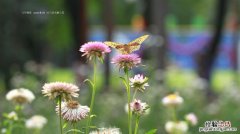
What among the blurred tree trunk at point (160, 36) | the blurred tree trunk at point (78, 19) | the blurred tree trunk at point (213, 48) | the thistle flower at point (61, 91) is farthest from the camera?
the blurred tree trunk at point (213, 48)

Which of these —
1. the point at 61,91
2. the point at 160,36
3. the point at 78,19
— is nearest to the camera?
the point at 61,91

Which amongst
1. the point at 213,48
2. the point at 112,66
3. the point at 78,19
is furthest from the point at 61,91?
the point at 213,48

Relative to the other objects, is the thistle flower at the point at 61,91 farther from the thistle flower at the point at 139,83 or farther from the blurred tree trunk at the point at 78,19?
the blurred tree trunk at the point at 78,19

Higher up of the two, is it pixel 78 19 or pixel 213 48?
pixel 78 19

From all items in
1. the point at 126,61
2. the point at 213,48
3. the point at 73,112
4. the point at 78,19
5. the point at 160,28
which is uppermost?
the point at 78,19

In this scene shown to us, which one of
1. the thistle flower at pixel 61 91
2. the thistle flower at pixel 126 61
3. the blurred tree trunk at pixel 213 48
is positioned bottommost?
the thistle flower at pixel 61 91

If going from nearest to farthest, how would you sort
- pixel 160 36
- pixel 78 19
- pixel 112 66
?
pixel 160 36, pixel 78 19, pixel 112 66

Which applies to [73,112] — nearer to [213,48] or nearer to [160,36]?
[160,36]

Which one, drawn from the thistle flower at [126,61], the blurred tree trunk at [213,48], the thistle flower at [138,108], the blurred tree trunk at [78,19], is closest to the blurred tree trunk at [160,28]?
the blurred tree trunk at [78,19]
